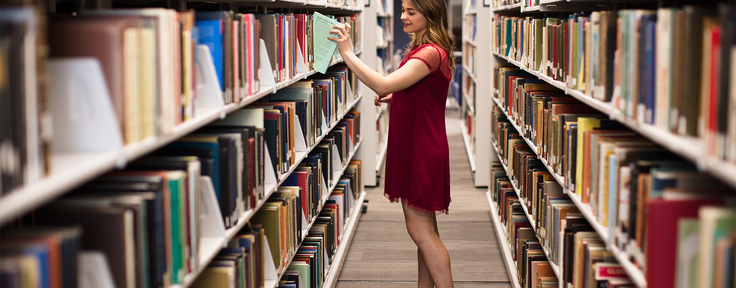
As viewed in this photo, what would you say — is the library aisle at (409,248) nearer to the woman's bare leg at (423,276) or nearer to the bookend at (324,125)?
the woman's bare leg at (423,276)

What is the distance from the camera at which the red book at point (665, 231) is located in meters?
1.26

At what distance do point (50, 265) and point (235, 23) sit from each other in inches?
39.5

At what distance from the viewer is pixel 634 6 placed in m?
2.53

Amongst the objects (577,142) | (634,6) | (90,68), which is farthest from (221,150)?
(634,6)

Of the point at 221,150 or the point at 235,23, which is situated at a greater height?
the point at 235,23

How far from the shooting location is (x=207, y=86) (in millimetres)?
1698

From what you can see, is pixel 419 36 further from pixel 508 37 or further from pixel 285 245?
pixel 508 37

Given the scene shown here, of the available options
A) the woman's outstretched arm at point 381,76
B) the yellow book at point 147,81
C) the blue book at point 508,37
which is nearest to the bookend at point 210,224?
the yellow book at point 147,81

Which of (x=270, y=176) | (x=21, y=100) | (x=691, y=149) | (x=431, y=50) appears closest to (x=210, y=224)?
(x=270, y=176)

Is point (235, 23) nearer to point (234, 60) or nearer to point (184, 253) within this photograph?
point (234, 60)

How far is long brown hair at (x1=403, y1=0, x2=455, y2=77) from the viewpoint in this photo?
270 cm

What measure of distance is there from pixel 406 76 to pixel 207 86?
41.1 inches

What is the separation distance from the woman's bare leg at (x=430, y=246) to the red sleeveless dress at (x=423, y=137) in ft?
0.15

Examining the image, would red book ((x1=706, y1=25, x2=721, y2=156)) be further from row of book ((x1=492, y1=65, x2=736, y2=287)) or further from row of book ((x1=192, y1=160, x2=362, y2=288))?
row of book ((x1=192, y1=160, x2=362, y2=288))
